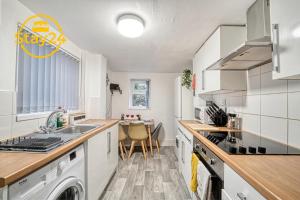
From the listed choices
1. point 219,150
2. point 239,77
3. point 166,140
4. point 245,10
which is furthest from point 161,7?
point 166,140

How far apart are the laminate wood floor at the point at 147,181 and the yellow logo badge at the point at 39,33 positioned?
6.33 feet

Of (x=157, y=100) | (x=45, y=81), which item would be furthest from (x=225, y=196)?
(x=157, y=100)

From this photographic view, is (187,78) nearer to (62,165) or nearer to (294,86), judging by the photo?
(294,86)

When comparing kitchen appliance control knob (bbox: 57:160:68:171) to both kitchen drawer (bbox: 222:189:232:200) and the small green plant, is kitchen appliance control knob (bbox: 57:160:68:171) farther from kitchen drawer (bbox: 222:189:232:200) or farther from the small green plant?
the small green plant

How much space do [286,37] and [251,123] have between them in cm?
104

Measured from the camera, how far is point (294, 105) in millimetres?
1111

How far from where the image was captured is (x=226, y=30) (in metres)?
1.64

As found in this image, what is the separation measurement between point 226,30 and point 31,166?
2.00 m

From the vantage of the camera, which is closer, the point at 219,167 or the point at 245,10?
the point at 219,167

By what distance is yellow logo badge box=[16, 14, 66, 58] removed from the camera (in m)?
1.42

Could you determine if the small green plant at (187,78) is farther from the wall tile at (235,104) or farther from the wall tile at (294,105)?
the wall tile at (294,105)

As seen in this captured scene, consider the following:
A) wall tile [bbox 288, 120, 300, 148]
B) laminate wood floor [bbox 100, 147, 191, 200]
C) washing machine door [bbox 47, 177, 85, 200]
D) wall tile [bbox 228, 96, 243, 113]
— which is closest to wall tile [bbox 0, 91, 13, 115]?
washing machine door [bbox 47, 177, 85, 200]

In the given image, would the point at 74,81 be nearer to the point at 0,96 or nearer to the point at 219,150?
the point at 0,96

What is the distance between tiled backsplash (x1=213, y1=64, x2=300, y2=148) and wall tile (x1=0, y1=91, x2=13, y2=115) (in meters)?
2.19
